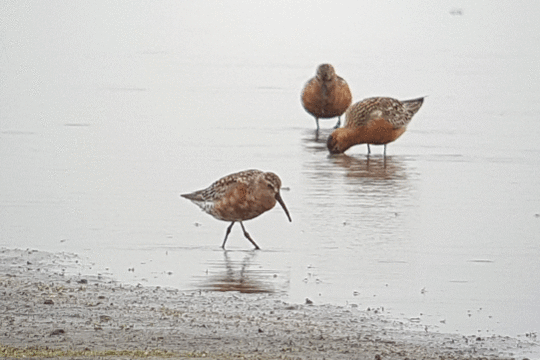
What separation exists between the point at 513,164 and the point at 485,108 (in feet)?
20.2

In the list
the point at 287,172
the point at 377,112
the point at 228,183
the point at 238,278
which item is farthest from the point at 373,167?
the point at 238,278

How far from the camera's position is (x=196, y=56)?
31.5 m

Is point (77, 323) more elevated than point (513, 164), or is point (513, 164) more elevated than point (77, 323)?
point (77, 323)

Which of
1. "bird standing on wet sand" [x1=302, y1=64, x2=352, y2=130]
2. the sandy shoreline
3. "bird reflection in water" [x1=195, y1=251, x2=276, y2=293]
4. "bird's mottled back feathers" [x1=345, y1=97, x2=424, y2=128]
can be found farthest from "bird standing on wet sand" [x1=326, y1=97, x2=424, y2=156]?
the sandy shoreline

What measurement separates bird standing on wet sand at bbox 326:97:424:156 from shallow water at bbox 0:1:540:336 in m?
0.26

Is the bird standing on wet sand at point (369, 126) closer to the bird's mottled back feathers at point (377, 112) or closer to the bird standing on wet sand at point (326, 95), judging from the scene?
the bird's mottled back feathers at point (377, 112)

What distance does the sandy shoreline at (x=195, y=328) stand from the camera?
276 inches

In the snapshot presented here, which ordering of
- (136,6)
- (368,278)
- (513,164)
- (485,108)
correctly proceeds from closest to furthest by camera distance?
(368,278)
(513,164)
(485,108)
(136,6)

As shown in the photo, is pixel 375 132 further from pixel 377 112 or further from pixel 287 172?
pixel 287 172

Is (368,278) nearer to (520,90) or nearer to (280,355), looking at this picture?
(280,355)

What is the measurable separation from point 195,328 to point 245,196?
9.72 ft

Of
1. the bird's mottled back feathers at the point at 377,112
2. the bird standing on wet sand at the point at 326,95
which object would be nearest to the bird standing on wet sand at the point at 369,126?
the bird's mottled back feathers at the point at 377,112

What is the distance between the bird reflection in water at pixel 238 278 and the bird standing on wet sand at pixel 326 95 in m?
8.62

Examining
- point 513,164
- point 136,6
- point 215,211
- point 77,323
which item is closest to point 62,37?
point 136,6
